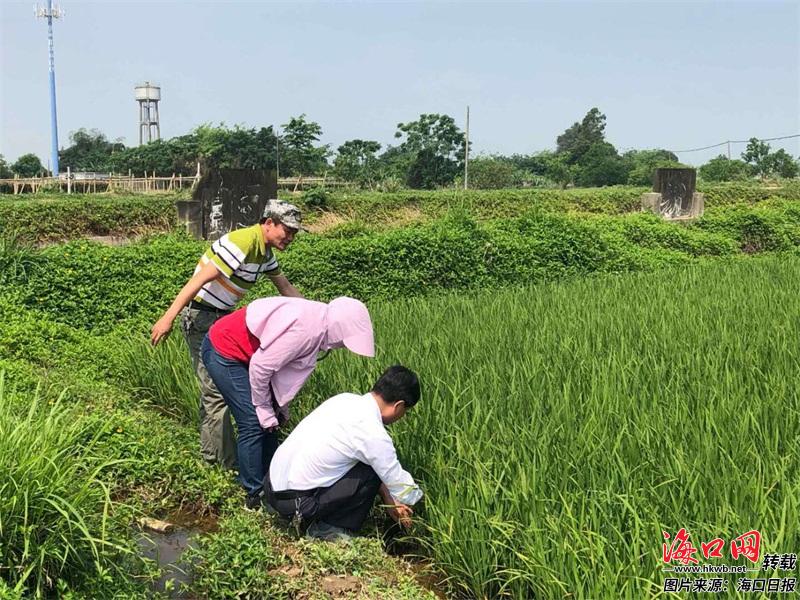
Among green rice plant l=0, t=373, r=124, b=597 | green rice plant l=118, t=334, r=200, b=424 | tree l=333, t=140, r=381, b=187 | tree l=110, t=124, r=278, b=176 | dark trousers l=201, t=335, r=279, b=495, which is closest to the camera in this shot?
green rice plant l=0, t=373, r=124, b=597

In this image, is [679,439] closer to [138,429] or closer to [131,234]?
[138,429]

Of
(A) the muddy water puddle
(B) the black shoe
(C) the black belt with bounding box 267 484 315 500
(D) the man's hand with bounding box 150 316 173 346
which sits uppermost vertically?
(D) the man's hand with bounding box 150 316 173 346

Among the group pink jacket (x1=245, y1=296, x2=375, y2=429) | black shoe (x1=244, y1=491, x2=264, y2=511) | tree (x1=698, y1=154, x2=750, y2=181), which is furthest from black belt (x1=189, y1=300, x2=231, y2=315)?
tree (x1=698, y1=154, x2=750, y2=181)

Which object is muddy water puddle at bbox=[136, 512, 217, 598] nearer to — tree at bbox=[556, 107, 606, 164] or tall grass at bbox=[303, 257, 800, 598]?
tall grass at bbox=[303, 257, 800, 598]

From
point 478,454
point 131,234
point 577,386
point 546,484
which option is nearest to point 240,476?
point 478,454

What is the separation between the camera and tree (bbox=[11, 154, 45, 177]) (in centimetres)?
3394

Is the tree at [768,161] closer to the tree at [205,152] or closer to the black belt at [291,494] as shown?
the tree at [205,152]

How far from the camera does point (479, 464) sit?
8.27ft

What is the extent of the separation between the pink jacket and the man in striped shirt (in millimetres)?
468

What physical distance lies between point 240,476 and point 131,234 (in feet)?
37.5

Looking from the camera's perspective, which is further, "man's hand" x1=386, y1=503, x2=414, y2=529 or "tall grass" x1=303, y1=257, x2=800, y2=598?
"man's hand" x1=386, y1=503, x2=414, y2=529

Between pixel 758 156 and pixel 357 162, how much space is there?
16446 mm

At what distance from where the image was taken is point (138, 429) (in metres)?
3.61

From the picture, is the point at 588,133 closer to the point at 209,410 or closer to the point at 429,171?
the point at 429,171
